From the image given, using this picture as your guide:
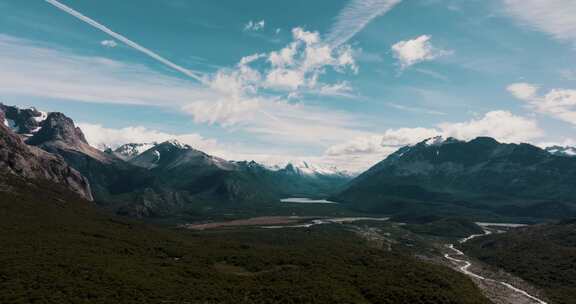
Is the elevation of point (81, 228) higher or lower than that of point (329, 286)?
higher

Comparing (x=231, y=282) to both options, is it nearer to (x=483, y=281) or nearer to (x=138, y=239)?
(x=138, y=239)

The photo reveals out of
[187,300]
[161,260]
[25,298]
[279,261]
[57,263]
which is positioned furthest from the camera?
[279,261]

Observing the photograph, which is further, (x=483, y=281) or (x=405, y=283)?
(x=483, y=281)

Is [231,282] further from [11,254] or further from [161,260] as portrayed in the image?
[11,254]

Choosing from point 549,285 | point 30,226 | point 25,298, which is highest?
point 30,226

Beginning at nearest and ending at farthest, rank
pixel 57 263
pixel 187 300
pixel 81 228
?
pixel 187 300
pixel 57 263
pixel 81 228

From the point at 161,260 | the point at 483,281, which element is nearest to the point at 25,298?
the point at 161,260
